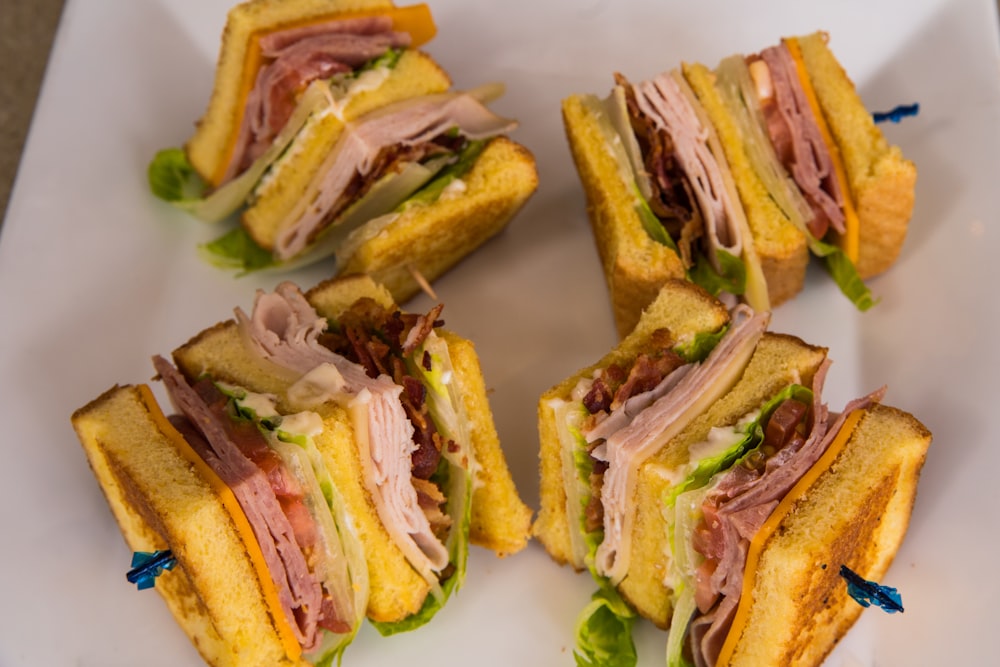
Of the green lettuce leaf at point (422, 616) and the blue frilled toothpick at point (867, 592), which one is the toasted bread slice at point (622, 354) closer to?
the green lettuce leaf at point (422, 616)

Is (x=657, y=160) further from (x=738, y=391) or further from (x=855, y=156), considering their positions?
(x=738, y=391)

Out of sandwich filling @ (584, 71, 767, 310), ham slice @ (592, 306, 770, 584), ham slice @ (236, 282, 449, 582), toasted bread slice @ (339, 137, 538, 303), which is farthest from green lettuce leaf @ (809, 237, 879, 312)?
ham slice @ (236, 282, 449, 582)

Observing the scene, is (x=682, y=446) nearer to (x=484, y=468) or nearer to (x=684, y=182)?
(x=484, y=468)

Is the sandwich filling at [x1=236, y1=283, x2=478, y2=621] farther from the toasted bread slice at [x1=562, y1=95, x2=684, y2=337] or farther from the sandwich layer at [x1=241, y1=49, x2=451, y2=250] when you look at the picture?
the toasted bread slice at [x1=562, y1=95, x2=684, y2=337]

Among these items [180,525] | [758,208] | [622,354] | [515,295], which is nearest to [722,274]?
[758,208]

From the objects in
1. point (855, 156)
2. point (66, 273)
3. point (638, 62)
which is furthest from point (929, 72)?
point (66, 273)
